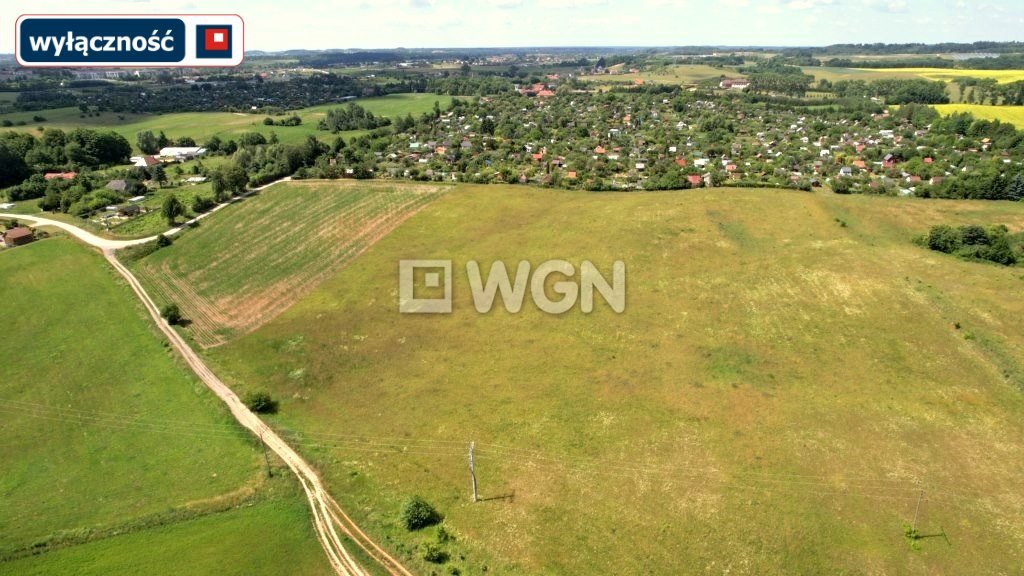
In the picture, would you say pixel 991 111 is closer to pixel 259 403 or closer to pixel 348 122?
pixel 348 122

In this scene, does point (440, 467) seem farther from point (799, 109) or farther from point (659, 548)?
point (799, 109)

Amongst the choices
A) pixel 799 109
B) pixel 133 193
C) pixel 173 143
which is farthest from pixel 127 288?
pixel 799 109

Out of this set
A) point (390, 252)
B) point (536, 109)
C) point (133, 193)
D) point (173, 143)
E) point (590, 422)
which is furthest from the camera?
point (536, 109)

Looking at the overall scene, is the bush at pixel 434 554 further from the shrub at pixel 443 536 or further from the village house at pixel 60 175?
the village house at pixel 60 175

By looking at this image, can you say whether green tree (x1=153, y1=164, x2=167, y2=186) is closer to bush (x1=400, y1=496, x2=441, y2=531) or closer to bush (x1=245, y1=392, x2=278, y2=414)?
bush (x1=245, y1=392, x2=278, y2=414)

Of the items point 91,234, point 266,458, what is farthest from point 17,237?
point 266,458

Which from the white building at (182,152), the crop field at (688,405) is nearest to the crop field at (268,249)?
the crop field at (688,405)
